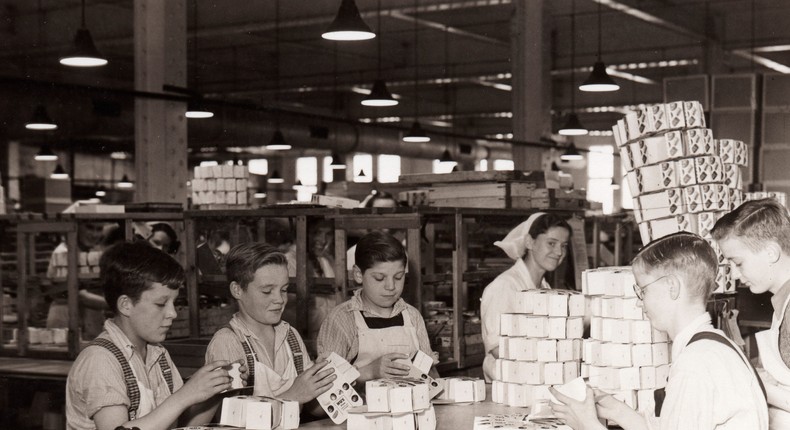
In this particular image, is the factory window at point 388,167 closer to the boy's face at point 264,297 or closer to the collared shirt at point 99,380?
the boy's face at point 264,297

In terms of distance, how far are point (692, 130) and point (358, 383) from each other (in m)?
2.11

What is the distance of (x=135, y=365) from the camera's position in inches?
139

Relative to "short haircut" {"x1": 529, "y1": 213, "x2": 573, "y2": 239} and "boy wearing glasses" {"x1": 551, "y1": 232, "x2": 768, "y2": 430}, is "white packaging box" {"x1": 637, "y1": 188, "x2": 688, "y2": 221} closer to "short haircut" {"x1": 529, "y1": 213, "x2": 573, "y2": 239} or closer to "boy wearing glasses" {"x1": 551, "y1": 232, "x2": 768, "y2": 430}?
"short haircut" {"x1": 529, "y1": 213, "x2": 573, "y2": 239}

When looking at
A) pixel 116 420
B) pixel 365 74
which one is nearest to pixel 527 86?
pixel 365 74

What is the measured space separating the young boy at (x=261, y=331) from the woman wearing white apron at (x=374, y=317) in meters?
0.42

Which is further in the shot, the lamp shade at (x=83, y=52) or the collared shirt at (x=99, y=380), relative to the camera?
the lamp shade at (x=83, y=52)

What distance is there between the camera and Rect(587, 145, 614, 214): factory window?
3083 cm

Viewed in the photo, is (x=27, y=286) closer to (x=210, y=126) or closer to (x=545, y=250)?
(x=545, y=250)

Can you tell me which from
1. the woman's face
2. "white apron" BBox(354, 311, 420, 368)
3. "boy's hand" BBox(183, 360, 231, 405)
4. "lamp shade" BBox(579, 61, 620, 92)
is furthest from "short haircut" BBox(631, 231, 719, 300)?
"lamp shade" BBox(579, 61, 620, 92)

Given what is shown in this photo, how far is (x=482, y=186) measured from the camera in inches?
301

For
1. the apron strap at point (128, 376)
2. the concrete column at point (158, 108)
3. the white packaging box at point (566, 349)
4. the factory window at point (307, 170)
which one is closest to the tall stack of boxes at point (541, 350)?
the white packaging box at point (566, 349)

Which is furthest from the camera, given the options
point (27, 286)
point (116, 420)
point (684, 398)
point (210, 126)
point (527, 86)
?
point (210, 126)

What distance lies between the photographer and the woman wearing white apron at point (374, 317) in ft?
15.4

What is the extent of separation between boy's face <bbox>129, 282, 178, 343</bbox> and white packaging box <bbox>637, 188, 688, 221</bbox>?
8.24ft
